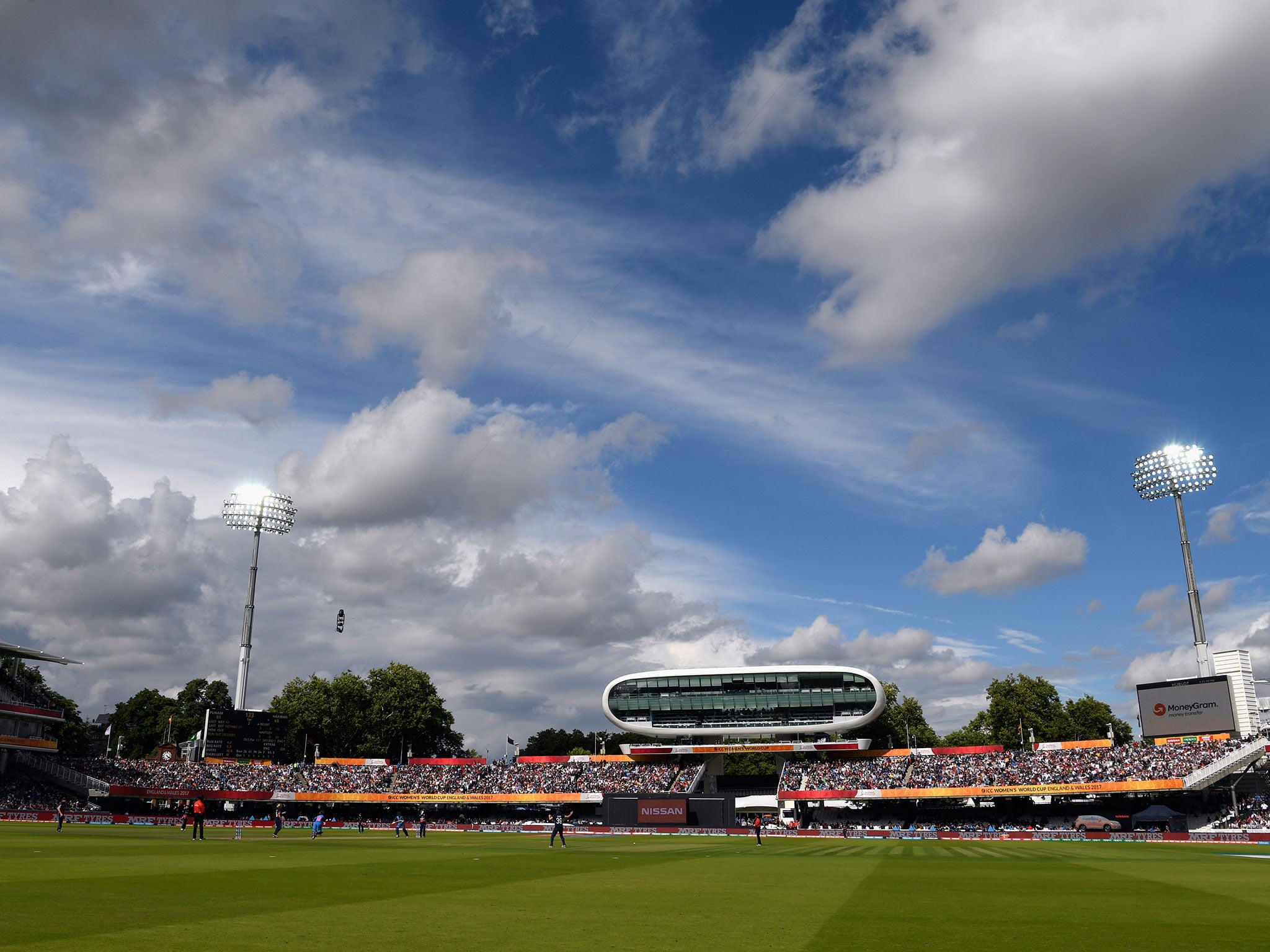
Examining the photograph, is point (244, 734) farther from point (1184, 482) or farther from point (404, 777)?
point (1184, 482)

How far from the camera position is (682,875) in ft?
93.4

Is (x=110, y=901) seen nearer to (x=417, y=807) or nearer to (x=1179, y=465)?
(x=417, y=807)

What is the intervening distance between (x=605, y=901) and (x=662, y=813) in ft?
187

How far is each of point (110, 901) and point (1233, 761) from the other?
243ft

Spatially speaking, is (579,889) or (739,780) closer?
(579,889)

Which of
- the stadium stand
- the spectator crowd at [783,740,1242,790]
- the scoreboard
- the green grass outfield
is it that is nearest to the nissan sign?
the spectator crowd at [783,740,1242,790]

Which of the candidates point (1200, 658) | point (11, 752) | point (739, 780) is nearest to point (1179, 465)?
point (1200, 658)

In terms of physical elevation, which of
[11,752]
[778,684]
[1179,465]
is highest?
[1179,465]

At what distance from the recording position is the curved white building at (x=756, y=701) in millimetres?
96688

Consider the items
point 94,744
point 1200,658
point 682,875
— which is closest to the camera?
point 682,875

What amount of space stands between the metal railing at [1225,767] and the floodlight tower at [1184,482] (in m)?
15.8

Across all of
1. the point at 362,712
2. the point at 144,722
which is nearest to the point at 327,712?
the point at 362,712

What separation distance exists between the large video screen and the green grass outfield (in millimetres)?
40289

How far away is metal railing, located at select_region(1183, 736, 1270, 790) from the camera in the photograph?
66.2 metres
